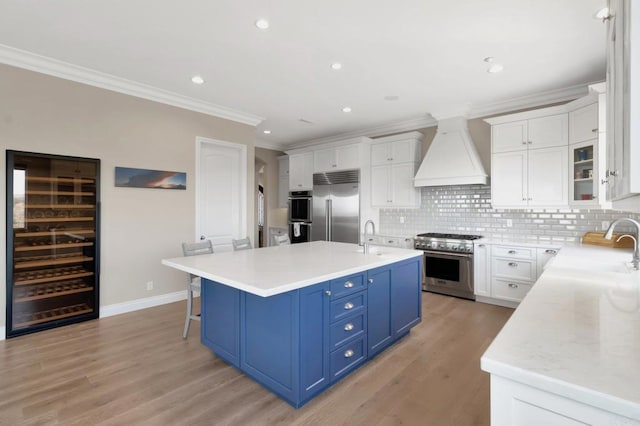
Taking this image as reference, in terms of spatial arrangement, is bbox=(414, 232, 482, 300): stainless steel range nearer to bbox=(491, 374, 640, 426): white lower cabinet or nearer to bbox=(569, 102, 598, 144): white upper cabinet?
bbox=(569, 102, 598, 144): white upper cabinet

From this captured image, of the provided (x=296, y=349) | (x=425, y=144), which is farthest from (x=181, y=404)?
(x=425, y=144)

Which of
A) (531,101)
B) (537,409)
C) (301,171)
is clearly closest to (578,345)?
(537,409)

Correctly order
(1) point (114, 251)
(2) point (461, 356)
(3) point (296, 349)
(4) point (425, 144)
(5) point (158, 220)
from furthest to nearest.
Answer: (4) point (425, 144), (5) point (158, 220), (1) point (114, 251), (2) point (461, 356), (3) point (296, 349)

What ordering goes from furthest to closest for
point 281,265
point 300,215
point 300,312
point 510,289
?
1. point 300,215
2. point 510,289
3. point 281,265
4. point 300,312

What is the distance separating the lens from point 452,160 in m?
4.65

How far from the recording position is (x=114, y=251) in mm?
3744

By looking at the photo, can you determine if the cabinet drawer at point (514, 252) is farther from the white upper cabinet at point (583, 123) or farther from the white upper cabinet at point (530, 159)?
the white upper cabinet at point (583, 123)

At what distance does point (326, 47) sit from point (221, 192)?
2.89 m

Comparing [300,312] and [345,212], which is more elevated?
[345,212]

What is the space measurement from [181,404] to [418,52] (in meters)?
3.57

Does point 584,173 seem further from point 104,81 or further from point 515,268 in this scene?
point 104,81

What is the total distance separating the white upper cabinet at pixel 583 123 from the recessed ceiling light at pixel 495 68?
1.11 meters

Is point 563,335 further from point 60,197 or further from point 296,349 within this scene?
point 60,197

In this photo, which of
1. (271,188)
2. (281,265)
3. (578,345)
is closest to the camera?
(578,345)
